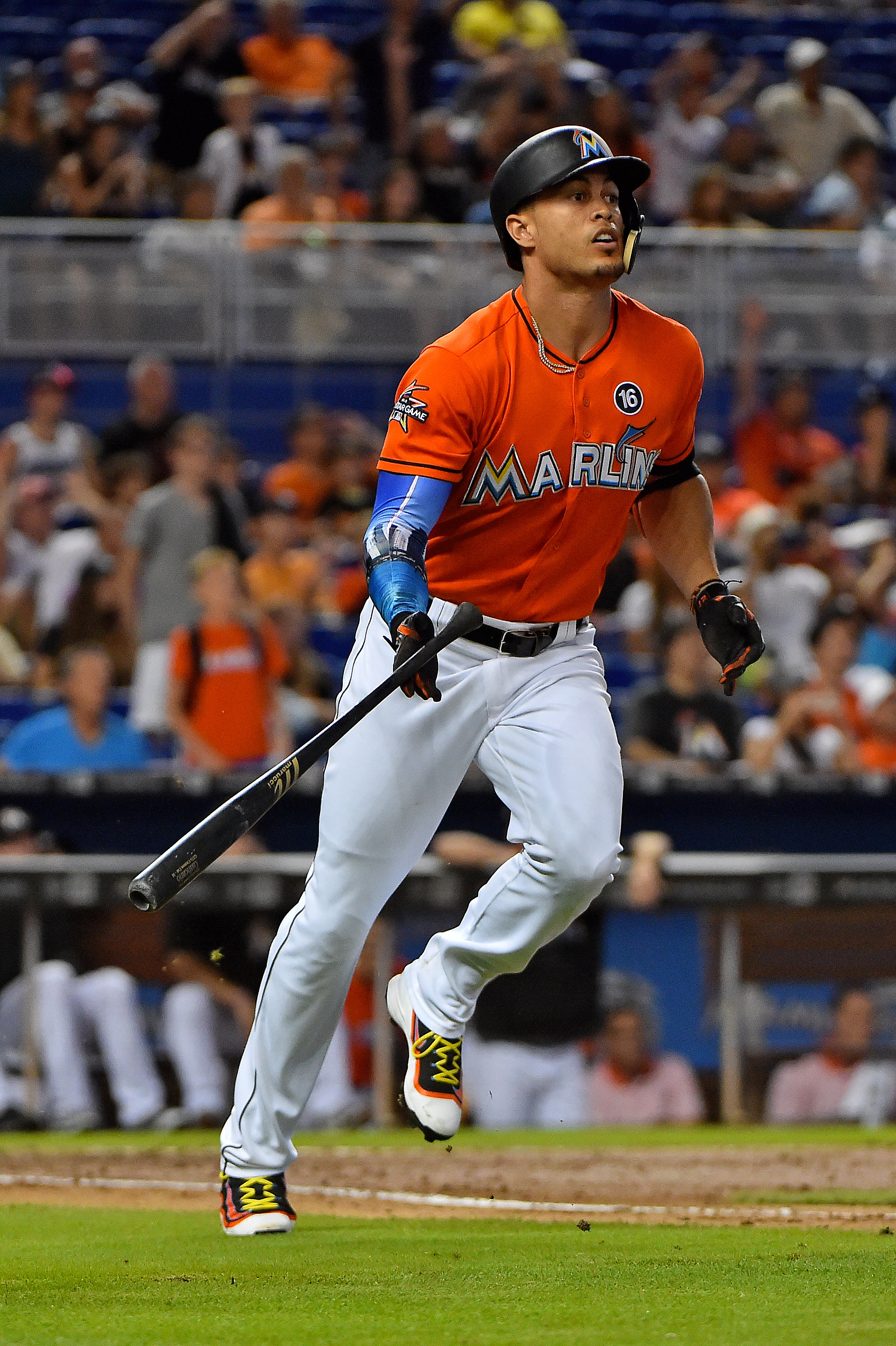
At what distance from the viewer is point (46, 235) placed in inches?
426

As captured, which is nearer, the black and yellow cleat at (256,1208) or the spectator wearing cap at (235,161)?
the black and yellow cleat at (256,1208)

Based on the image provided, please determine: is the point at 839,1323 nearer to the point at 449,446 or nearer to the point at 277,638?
the point at 449,446

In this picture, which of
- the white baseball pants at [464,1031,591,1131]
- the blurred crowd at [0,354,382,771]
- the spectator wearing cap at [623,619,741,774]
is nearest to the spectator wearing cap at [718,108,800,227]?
the blurred crowd at [0,354,382,771]

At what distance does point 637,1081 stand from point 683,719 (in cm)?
170

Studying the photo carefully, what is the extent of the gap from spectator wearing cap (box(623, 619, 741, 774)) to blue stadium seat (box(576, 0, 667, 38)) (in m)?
7.76

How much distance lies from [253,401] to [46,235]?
1522mm

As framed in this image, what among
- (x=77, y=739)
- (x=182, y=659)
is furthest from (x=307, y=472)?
(x=77, y=739)

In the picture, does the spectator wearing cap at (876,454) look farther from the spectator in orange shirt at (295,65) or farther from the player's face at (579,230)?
the player's face at (579,230)

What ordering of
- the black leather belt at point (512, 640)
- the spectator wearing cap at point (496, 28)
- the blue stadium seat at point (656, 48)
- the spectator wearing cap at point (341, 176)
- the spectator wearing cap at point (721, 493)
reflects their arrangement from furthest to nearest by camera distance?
the blue stadium seat at point (656, 48)
the spectator wearing cap at point (496, 28)
the spectator wearing cap at point (341, 176)
the spectator wearing cap at point (721, 493)
the black leather belt at point (512, 640)

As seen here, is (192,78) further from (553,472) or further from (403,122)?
(553,472)

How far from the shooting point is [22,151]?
11219mm

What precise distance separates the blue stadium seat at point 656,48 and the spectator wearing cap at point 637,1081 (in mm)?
9132

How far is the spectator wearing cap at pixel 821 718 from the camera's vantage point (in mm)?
8578

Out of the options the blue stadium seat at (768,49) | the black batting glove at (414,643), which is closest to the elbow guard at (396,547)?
the black batting glove at (414,643)
